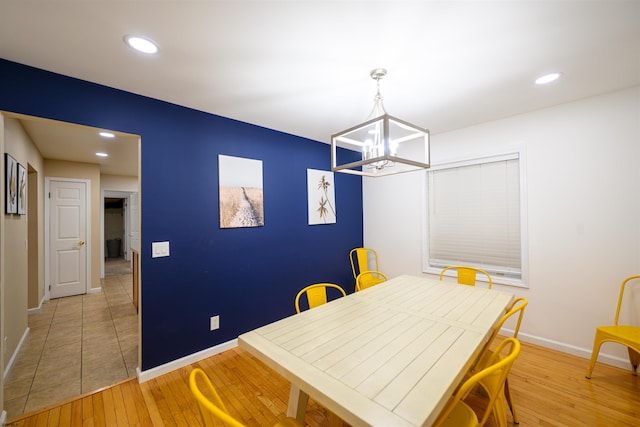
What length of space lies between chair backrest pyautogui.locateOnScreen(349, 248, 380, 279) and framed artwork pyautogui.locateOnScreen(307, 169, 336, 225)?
72cm

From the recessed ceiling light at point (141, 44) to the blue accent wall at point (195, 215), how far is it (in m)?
0.63

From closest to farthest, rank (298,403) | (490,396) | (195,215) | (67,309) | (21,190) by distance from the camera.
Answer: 1. (490,396)
2. (298,403)
3. (195,215)
4. (21,190)
5. (67,309)

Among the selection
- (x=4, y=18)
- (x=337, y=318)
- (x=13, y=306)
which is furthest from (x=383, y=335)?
(x=13, y=306)

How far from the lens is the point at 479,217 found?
10.6 ft

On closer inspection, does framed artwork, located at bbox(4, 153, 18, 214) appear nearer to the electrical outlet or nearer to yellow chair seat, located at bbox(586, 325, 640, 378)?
the electrical outlet

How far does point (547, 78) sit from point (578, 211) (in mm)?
1365

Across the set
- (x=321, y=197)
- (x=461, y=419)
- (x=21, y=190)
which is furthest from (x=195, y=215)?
(x=461, y=419)

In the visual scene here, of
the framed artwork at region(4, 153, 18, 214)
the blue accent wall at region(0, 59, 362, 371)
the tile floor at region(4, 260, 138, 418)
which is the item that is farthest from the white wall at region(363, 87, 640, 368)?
the framed artwork at region(4, 153, 18, 214)

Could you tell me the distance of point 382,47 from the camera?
168 centimetres

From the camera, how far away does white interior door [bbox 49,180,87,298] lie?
4.48 m

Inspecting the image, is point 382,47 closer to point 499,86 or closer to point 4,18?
point 499,86

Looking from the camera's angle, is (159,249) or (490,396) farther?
(159,249)

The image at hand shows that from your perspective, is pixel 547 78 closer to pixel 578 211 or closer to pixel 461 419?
Answer: pixel 578 211

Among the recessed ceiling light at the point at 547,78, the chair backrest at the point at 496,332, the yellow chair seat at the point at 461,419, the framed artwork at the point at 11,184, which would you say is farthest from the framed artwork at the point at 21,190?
the recessed ceiling light at the point at 547,78
